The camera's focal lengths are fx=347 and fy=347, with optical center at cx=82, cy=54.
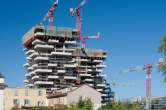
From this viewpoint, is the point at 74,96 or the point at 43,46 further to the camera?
the point at 43,46

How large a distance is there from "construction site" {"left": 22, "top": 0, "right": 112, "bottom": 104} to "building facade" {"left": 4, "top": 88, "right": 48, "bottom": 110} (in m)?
30.4

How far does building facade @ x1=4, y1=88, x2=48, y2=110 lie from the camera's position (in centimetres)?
12175

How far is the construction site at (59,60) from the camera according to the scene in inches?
6575

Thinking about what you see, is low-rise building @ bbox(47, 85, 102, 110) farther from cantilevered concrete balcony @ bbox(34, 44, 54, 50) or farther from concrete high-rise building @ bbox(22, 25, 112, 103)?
cantilevered concrete balcony @ bbox(34, 44, 54, 50)

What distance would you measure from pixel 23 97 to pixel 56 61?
4791 centimetres

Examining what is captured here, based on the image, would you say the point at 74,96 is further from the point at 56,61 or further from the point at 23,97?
the point at 56,61

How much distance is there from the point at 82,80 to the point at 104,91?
53.8ft

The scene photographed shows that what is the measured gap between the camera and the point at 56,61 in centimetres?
17088

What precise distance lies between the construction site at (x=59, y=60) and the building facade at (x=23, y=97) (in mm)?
30361

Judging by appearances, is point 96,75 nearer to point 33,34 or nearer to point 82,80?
point 82,80

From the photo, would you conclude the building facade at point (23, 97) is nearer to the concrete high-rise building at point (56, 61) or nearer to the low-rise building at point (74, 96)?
the low-rise building at point (74, 96)

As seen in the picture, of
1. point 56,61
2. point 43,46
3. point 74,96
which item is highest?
point 43,46

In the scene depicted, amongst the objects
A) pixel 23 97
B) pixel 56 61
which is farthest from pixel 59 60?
pixel 23 97

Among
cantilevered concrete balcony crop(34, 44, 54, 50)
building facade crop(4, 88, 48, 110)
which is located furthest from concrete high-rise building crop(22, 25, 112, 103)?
building facade crop(4, 88, 48, 110)
